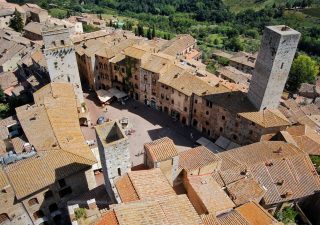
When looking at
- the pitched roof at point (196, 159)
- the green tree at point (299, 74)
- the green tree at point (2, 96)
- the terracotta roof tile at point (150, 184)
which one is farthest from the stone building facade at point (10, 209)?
the green tree at point (299, 74)

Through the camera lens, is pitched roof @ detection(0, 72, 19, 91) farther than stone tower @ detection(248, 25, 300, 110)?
Yes

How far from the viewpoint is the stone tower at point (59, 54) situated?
56875 millimetres

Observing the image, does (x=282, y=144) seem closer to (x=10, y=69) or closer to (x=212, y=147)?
(x=212, y=147)

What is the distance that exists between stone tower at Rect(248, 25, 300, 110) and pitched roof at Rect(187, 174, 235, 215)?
20997 millimetres

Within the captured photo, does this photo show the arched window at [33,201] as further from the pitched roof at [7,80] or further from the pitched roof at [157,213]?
the pitched roof at [7,80]

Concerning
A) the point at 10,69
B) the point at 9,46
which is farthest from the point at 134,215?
the point at 9,46

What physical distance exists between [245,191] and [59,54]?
41.8 metres

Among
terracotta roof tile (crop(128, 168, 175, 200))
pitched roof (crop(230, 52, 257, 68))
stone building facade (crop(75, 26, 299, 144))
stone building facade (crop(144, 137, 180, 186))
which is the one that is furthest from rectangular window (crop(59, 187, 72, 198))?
pitched roof (crop(230, 52, 257, 68))

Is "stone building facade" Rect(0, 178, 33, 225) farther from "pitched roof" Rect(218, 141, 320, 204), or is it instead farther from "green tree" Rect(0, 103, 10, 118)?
"green tree" Rect(0, 103, 10, 118)

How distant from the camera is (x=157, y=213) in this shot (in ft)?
94.7

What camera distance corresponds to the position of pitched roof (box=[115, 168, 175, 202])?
31.9 metres

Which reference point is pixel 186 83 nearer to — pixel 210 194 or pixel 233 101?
pixel 233 101

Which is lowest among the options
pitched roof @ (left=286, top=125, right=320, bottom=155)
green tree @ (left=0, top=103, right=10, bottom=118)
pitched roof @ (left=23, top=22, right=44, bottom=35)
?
green tree @ (left=0, top=103, right=10, bottom=118)

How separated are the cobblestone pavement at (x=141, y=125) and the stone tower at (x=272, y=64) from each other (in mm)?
15385
